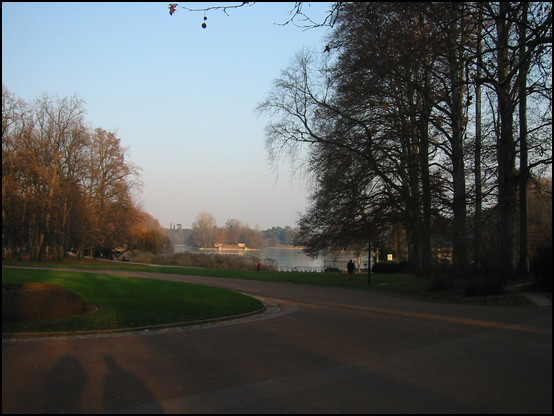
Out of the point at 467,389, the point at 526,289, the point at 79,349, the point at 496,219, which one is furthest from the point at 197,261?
the point at 467,389

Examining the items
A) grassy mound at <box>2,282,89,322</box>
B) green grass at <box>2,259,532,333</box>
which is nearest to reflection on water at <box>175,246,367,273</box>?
green grass at <box>2,259,532,333</box>

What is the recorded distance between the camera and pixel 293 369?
24.4 feet

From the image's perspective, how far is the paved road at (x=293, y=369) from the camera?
573cm

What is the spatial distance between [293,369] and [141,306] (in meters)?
8.11

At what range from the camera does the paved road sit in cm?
573

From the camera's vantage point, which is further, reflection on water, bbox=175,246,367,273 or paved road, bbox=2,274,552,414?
reflection on water, bbox=175,246,367,273

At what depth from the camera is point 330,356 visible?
8383 mm

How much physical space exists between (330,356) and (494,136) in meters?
18.3

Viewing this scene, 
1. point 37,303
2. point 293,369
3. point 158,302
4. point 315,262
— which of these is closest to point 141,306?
point 158,302

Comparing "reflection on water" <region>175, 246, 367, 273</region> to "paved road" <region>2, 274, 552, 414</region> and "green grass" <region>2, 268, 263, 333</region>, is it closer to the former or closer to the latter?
"green grass" <region>2, 268, 263, 333</region>

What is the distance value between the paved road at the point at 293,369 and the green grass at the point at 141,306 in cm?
116

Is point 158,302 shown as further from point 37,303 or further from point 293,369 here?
point 293,369

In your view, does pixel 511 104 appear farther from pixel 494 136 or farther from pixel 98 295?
pixel 98 295

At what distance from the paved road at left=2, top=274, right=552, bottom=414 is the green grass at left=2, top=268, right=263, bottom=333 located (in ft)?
3.79
